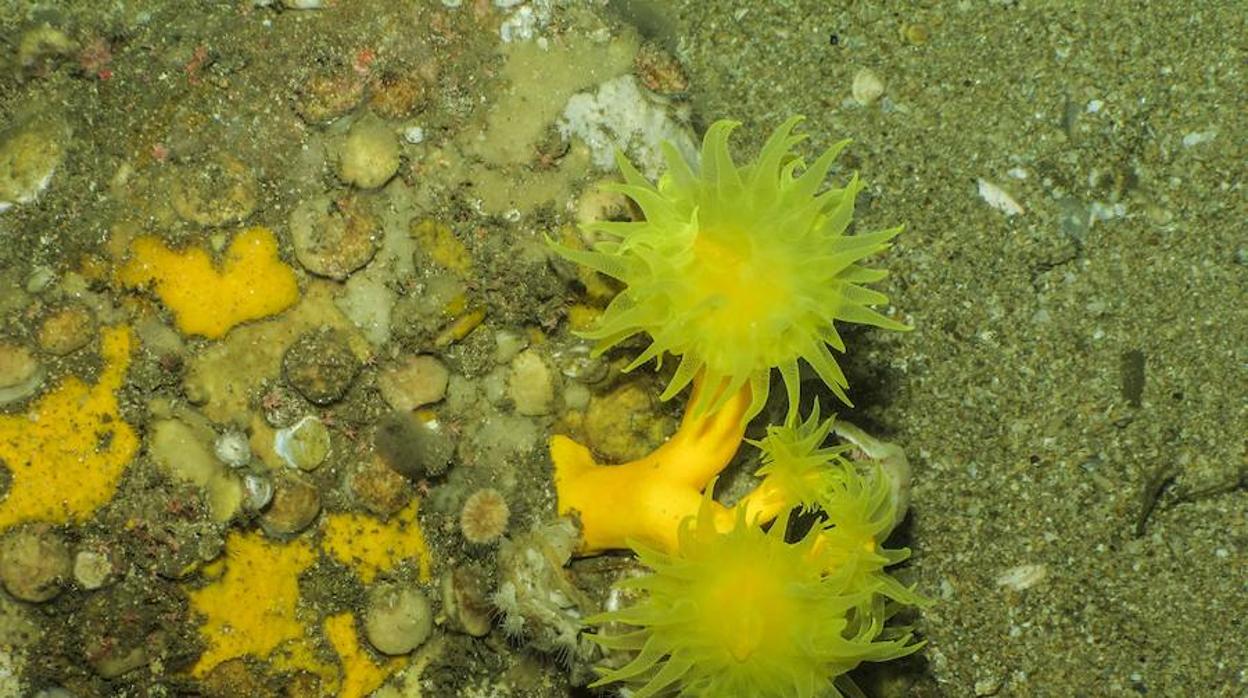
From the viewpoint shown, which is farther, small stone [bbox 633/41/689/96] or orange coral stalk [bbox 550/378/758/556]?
small stone [bbox 633/41/689/96]

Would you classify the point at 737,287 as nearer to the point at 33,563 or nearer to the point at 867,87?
the point at 867,87

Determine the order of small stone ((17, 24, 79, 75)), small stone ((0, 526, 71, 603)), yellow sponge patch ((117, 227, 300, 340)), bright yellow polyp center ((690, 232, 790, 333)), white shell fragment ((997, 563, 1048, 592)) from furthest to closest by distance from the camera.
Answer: white shell fragment ((997, 563, 1048, 592))
small stone ((17, 24, 79, 75))
yellow sponge patch ((117, 227, 300, 340))
small stone ((0, 526, 71, 603))
bright yellow polyp center ((690, 232, 790, 333))

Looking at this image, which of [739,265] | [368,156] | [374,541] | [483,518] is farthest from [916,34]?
[374,541]

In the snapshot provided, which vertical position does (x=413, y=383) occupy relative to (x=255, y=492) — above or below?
above

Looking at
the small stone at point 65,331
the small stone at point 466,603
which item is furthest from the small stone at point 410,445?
the small stone at point 65,331

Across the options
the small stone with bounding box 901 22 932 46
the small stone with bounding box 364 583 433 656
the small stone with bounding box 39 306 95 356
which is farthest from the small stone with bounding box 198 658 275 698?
the small stone with bounding box 901 22 932 46

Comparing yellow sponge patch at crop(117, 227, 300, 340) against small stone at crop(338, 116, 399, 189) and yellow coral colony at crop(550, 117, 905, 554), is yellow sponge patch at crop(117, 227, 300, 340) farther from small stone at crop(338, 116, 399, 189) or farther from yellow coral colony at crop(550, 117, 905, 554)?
yellow coral colony at crop(550, 117, 905, 554)
